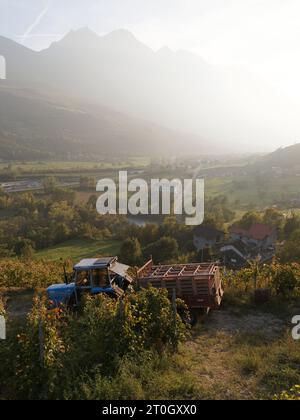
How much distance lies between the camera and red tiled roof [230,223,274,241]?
58.4 metres

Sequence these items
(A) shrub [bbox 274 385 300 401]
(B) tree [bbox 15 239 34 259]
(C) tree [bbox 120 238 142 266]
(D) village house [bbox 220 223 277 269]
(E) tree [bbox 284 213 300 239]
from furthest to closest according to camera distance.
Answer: (E) tree [bbox 284 213 300 239], (D) village house [bbox 220 223 277 269], (B) tree [bbox 15 239 34 259], (C) tree [bbox 120 238 142 266], (A) shrub [bbox 274 385 300 401]

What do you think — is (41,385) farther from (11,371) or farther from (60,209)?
(60,209)

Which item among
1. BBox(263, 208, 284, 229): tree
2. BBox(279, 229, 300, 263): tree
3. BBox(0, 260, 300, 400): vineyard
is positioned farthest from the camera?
BBox(263, 208, 284, 229): tree

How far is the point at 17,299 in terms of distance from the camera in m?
15.3

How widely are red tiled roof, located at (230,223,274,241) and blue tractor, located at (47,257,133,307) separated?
159 ft

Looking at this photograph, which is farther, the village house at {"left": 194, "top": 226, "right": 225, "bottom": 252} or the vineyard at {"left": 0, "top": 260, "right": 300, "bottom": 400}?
the village house at {"left": 194, "top": 226, "right": 225, "bottom": 252}

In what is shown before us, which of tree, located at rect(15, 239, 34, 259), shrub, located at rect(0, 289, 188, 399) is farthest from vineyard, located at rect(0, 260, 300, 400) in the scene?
tree, located at rect(15, 239, 34, 259)

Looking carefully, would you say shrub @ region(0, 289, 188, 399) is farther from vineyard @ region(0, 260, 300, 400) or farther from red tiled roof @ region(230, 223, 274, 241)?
red tiled roof @ region(230, 223, 274, 241)

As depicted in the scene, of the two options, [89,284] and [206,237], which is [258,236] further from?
[89,284]

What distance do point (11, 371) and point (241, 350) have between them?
558cm

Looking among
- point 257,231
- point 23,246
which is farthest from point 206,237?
point 23,246

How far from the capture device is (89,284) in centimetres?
1274

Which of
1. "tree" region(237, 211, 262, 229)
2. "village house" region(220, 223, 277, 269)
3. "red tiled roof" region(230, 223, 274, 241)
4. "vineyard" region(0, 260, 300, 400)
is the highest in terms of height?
"vineyard" region(0, 260, 300, 400)

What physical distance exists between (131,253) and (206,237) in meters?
15.1
